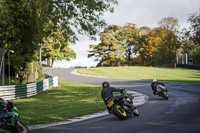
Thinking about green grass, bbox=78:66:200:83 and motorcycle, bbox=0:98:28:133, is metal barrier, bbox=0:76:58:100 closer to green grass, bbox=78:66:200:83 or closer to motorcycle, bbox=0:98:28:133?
motorcycle, bbox=0:98:28:133

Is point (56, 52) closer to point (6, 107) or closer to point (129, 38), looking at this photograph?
point (129, 38)

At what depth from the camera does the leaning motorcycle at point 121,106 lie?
439 inches

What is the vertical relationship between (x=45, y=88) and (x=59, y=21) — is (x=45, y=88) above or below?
below

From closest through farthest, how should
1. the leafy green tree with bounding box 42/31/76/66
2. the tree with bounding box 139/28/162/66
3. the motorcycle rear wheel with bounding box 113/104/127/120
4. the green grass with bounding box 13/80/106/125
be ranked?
Result: the motorcycle rear wheel with bounding box 113/104/127/120
the green grass with bounding box 13/80/106/125
the leafy green tree with bounding box 42/31/76/66
the tree with bounding box 139/28/162/66

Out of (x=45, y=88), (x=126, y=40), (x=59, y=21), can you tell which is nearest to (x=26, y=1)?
(x=59, y=21)

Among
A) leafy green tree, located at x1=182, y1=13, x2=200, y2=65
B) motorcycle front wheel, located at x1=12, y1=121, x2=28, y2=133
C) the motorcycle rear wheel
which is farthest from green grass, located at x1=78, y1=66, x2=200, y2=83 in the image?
motorcycle front wheel, located at x1=12, y1=121, x2=28, y2=133

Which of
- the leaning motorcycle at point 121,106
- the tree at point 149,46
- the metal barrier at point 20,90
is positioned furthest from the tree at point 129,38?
the leaning motorcycle at point 121,106

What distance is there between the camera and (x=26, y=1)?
19.0 meters

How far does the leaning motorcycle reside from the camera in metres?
11.1

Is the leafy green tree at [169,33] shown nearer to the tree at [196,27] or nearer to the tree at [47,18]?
the tree at [196,27]

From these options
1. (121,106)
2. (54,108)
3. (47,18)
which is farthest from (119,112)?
(47,18)

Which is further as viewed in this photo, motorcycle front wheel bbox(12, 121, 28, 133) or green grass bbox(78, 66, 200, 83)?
green grass bbox(78, 66, 200, 83)

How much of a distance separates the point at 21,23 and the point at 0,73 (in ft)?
14.6

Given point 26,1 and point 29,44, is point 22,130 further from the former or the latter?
point 29,44
